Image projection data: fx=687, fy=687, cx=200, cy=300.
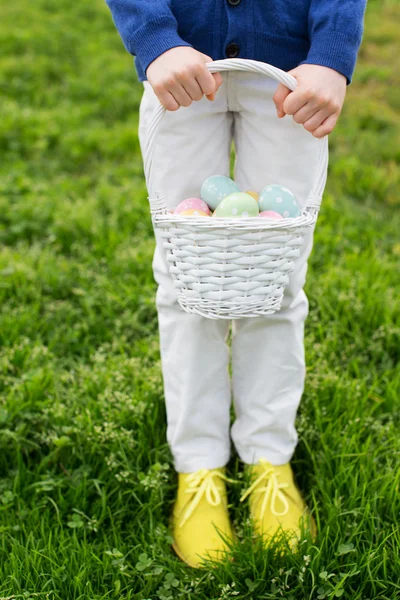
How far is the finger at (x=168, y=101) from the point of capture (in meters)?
1.55

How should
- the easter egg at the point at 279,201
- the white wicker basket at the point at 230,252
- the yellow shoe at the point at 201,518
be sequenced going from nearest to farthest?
the white wicker basket at the point at 230,252, the easter egg at the point at 279,201, the yellow shoe at the point at 201,518

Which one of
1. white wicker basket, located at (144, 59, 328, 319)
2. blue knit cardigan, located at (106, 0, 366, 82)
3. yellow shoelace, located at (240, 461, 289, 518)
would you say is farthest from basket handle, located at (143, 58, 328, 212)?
yellow shoelace, located at (240, 461, 289, 518)

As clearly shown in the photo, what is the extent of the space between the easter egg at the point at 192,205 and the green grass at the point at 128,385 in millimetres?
751

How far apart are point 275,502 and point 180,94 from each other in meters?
1.12

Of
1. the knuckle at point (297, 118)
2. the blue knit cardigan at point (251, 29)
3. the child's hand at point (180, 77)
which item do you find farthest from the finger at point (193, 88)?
the knuckle at point (297, 118)

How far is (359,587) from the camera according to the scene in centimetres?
167

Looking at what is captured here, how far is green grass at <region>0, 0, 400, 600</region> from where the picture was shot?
171 cm

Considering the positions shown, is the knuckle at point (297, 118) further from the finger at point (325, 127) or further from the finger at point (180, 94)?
the finger at point (180, 94)

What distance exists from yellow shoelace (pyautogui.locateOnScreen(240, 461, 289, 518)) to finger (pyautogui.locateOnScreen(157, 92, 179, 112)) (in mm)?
1027

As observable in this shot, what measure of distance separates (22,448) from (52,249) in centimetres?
127

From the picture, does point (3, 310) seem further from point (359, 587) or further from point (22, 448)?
point (359, 587)

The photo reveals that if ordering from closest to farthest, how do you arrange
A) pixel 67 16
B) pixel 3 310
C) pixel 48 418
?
pixel 48 418 < pixel 3 310 < pixel 67 16

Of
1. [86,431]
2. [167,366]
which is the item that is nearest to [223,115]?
[167,366]

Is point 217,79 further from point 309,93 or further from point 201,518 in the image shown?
point 201,518
